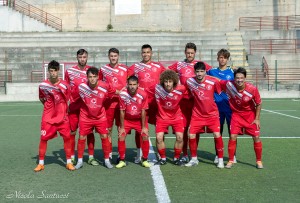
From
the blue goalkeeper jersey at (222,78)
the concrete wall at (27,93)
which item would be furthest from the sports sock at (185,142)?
the concrete wall at (27,93)

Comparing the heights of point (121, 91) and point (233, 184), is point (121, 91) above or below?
above

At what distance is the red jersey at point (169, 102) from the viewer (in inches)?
301

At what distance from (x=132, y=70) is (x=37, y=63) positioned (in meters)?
21.3

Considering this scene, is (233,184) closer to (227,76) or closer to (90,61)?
(227,76)

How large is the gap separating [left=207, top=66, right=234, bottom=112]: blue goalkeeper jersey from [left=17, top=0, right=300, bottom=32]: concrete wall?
2787cm

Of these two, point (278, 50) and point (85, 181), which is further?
point (278, 50)

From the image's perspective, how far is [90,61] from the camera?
28516mm

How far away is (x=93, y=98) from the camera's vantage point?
297 inches

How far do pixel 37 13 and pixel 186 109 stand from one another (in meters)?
31.1

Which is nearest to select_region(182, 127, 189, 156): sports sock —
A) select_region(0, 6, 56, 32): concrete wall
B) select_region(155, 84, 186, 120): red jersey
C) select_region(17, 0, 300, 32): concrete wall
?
select_region(155, 84, 186, 120): red jersey

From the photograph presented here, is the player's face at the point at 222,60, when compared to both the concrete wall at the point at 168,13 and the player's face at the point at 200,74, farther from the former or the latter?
the concrete wall at the point at 168,13

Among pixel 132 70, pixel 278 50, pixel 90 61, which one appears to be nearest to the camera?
pixel 132 70

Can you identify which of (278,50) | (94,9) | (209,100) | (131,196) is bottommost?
(131,196)

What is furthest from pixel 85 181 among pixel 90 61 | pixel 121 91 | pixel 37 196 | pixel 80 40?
pixel 80 40
